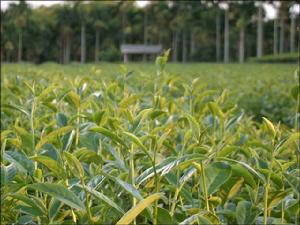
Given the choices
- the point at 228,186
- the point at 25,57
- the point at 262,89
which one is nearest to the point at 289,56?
the point at 262,89

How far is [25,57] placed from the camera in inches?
2480

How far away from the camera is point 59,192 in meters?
0.75

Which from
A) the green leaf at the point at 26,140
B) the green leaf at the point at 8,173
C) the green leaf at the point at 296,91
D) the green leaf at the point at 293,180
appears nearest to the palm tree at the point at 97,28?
the green leaf at the point at 296,91

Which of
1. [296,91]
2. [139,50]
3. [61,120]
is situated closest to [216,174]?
[61,120]

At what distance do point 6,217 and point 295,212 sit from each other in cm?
63

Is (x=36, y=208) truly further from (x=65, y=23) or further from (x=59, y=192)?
(x=65, y=23)

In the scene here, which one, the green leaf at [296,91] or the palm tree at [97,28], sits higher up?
the palm tree at [97,28]

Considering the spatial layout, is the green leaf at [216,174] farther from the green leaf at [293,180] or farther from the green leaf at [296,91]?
the green leaf at [296,91]

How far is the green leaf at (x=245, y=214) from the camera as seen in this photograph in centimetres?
98

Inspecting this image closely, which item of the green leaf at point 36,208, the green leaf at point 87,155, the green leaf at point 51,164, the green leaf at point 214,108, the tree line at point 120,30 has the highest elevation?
the tree line at point 120,30

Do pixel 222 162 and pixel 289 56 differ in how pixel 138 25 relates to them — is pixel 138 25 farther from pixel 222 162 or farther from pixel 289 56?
pixel 222 162

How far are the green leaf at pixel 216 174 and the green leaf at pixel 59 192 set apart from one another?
0.26 meters

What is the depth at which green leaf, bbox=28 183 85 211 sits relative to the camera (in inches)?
28.7

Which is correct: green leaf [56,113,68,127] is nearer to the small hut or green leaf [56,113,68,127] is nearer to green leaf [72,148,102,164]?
green leaf [72,148,102,164]
